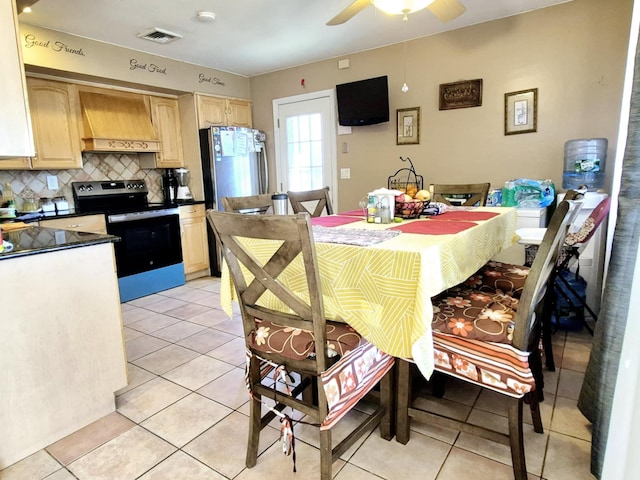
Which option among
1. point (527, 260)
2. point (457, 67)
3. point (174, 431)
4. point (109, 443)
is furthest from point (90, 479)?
point (457, 67)

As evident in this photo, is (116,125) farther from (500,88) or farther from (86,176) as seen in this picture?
(500,88)

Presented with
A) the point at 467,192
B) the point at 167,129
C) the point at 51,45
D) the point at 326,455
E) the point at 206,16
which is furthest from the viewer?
the point at 167,129

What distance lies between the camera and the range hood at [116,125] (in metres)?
3.71

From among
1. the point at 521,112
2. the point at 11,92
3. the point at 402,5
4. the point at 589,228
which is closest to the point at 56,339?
the point at 11,92

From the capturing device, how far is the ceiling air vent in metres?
3.34

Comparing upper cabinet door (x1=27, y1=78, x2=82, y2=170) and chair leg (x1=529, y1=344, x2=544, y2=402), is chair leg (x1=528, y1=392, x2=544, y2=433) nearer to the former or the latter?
chair leg (x1=529, y1=344, x2=544, y2=402)

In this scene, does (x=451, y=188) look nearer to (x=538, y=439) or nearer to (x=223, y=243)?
(x=538, y=439)

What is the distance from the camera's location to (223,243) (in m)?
1.35

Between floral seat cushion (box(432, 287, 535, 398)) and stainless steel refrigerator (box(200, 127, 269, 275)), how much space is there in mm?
3373

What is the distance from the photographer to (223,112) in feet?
15.4

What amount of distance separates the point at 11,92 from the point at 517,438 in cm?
273

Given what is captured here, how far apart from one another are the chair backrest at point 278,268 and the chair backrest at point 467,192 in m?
2.01

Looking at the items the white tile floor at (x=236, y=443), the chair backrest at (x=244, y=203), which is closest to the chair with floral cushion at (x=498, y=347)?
the white tile floor at (x=236, y=443)

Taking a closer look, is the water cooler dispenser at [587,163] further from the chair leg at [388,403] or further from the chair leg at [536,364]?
the chair leg at [388,403]
